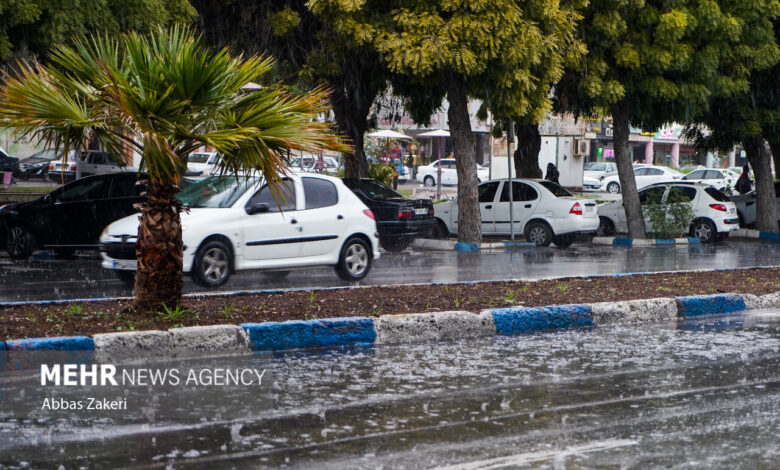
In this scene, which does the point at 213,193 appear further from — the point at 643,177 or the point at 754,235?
the point at 643,177

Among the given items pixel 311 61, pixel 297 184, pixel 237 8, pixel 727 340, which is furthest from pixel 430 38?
pixel 727 340

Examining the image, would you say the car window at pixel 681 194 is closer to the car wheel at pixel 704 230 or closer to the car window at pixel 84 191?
the car wheel at pixel 704 230

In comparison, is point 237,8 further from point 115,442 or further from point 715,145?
point 115,442

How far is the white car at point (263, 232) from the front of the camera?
40.5 ft

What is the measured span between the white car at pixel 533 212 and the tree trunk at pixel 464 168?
1.45m

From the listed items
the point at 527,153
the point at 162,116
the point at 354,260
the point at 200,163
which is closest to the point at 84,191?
the point at 354,260

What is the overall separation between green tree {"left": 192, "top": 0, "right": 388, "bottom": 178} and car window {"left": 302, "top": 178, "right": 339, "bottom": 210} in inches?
283

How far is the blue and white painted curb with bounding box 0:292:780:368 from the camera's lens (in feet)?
25.4

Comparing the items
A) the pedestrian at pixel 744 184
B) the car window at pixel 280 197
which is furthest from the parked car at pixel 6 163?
the car window at pixel 280 197

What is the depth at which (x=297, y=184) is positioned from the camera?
13375 millimetres

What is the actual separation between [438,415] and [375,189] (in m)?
14.5

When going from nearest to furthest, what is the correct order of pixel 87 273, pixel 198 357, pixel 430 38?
1. pixel 198 357
2. pixel 87 273
3. pixel 430 38

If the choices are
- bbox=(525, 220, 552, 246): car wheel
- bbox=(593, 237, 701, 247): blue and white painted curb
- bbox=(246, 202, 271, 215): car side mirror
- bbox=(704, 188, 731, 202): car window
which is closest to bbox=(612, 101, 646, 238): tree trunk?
bbox=(593, 237, 701, 247): blue and white painted curb

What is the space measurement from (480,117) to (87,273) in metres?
12.4
